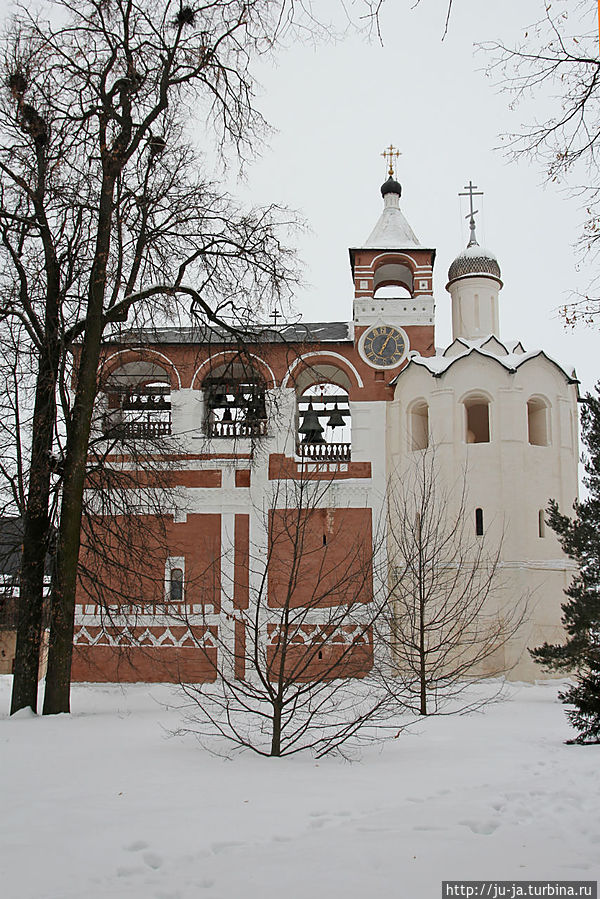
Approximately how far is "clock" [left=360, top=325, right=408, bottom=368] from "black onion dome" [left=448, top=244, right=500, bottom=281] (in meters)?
3.11

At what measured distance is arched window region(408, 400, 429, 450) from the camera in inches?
831

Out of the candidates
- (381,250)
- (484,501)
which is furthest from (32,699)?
(381,250)

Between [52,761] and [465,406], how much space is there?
14815mm

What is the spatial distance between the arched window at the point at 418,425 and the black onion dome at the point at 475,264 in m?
4.61

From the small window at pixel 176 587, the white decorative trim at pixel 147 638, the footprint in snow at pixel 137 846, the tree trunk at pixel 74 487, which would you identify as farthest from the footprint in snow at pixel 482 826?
the small window at pixel 176 587

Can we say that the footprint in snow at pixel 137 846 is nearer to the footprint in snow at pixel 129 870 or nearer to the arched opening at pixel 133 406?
the footprint in snow at pixel 129 870

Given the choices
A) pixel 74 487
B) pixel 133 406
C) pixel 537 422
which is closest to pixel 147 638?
pixel 133 406

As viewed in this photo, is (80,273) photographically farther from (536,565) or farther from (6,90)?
(536,565)

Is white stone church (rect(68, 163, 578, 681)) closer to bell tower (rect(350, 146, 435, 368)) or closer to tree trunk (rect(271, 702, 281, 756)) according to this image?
bell tower (rect(350, 146, 435, 368))

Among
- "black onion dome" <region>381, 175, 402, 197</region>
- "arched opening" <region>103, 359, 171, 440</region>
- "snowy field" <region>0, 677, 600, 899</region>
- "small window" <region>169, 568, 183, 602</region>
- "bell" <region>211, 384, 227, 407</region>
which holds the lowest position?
"snowy field" <region>0, 677, 600, 899</region>

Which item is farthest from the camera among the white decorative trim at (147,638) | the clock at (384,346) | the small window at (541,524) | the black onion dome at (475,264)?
the black onion dome at (475,264)

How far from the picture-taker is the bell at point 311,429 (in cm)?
2109

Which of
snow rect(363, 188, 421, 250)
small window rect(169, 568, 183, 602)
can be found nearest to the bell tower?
snow rect(363, 188, 421, 250)

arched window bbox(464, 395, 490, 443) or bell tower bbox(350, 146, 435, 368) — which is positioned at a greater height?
bell tower bbox(350, 146, 435, 368)
